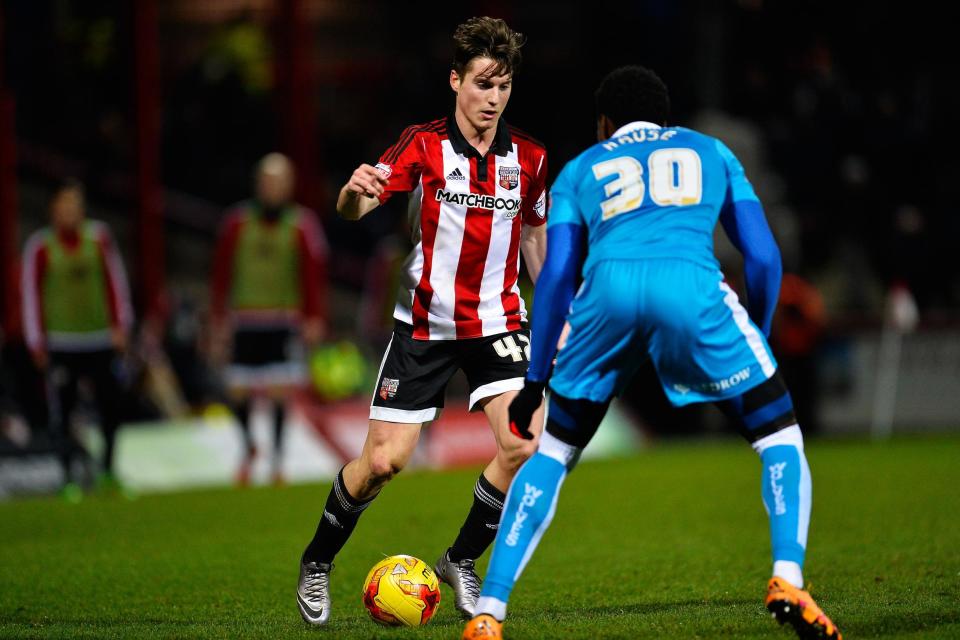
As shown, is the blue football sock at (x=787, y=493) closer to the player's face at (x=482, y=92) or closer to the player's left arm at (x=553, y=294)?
the player's left arm at (x=553, y=294)

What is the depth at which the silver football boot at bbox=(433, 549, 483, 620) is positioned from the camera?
572cm

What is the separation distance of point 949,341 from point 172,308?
8432 mm

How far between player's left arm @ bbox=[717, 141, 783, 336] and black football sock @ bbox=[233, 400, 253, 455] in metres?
7.76

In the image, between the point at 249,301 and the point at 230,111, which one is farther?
the point at 230,111

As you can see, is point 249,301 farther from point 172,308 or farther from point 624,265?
point 624,265

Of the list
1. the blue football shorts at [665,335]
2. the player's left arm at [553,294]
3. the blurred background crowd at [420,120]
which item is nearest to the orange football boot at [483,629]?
the player's left arm at [553,294]

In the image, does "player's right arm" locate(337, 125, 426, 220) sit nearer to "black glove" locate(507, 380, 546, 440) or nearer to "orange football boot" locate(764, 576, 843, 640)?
"black glove" locate(507, 380, 546, 440)

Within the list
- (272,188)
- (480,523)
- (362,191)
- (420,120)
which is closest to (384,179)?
(362,191)

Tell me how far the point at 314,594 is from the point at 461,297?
128cm

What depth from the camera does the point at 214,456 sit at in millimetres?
13047

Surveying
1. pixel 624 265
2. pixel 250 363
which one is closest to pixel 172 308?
pixel 250 363

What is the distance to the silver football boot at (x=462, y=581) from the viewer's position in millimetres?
5719

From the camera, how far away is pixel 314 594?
5559 mm

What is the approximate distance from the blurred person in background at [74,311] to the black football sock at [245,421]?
102cm
